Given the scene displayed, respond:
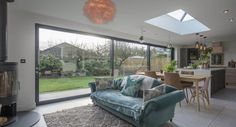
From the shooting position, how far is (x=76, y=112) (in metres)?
3.47

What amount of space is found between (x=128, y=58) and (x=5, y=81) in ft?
14.8

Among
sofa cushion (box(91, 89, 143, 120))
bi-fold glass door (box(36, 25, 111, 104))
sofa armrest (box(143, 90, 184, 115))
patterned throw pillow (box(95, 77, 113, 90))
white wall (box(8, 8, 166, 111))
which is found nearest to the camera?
sofa armrest (box(143, 90, 184, 115))

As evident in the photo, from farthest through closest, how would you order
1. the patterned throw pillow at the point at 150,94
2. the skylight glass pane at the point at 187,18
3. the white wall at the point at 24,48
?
the skylight glass pane at the point at 187,18
the white wall at the point at 24,48
the patterned throw pillow at the point at 150,94

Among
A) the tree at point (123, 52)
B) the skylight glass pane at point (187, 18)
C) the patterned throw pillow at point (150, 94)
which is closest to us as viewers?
the patterned throw pillow at point (150, 94)

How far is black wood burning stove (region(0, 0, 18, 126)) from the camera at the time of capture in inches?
106

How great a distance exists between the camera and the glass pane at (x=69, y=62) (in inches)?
170

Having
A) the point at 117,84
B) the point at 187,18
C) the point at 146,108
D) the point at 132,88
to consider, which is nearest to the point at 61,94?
the point at 117,84

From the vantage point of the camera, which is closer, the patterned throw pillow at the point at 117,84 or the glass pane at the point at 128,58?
the patterned throw pillow at the point at 117,84

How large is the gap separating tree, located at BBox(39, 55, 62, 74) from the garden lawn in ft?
0.98

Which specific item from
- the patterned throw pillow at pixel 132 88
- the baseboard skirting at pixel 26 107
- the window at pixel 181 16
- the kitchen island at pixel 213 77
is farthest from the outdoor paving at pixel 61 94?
the window at pixel 181 16

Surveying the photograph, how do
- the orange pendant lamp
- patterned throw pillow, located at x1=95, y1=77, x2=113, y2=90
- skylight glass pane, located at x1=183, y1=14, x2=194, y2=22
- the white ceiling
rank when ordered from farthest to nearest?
skylight glass pane, located at x1=183, y1=14, x2=194, y2=22
patterned throw pillow, located at x1=95, y1=77, x2=113, y2=90
the white ceiling
the orange pendant lamp

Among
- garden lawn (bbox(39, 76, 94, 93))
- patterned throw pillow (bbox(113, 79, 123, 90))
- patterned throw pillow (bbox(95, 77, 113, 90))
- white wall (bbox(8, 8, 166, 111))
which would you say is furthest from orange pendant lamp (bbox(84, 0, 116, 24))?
garden lawn (bbox(39, 76, 94, 93))

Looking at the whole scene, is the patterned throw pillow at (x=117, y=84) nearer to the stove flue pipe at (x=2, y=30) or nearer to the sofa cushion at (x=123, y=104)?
the sofa cushion at (x=123, y=104)

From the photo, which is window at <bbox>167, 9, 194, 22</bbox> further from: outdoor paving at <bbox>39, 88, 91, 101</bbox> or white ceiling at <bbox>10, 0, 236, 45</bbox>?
outdoor paving at <bbox>39, 88, 91, 101</bbox>
